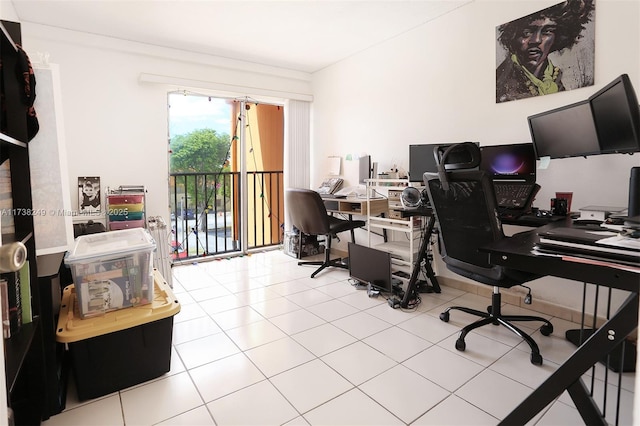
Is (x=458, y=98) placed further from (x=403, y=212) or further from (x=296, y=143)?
(x=296, y=143)

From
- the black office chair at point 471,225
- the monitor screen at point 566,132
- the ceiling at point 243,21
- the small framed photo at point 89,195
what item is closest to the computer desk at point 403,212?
the black office chair at point 471,225

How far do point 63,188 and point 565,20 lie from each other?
3188mm

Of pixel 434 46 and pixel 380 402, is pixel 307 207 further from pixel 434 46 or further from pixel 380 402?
pixel 380 402

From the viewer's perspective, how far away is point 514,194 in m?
2.38

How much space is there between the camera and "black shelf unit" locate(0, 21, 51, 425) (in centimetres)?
128

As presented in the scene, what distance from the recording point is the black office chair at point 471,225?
1.89 metres

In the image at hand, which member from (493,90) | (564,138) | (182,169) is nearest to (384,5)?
(493,90)

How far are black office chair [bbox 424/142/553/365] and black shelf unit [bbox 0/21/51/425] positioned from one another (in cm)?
198

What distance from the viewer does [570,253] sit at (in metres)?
1.15

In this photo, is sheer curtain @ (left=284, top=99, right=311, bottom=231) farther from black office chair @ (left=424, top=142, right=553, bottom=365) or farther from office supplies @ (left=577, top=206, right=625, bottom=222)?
office supplies @ (left=577, top=206, right=625, bottom=222)

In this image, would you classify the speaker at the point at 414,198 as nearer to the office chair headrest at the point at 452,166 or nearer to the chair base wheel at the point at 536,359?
the office chair headrest at the point at 452,166

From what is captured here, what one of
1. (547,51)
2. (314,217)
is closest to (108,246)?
(314,217)

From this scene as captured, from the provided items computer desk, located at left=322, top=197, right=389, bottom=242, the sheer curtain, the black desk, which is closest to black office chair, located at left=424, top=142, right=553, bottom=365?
the black desk

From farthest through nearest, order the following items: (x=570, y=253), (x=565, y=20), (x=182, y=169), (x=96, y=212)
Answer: (x=182, y=169)
(x=96, y=212)
(x=565, y=20)
(x=570, y=253)
